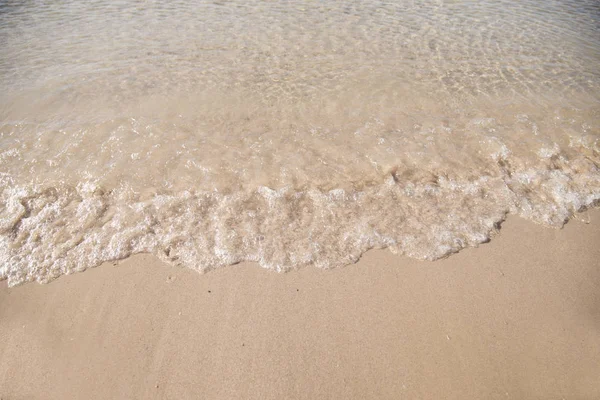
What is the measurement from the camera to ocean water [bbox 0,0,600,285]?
2.96 metres

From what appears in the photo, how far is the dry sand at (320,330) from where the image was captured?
2.11 metres

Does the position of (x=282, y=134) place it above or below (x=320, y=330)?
above

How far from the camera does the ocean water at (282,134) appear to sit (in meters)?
2.96

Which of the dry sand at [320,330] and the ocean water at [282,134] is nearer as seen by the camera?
the dry sand at [320,330]

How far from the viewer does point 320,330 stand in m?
2.33

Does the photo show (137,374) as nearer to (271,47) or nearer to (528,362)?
(528,362)

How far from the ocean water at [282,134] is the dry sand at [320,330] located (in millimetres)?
206

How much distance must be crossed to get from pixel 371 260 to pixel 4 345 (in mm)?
2455

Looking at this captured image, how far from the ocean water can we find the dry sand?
8.1 inches

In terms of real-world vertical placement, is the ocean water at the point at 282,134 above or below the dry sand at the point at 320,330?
above

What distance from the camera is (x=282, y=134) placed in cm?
402

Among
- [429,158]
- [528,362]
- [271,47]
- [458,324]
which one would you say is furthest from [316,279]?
[271,47]

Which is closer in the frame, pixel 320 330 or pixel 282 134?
pixel 320 330

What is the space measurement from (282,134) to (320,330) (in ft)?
7.54
